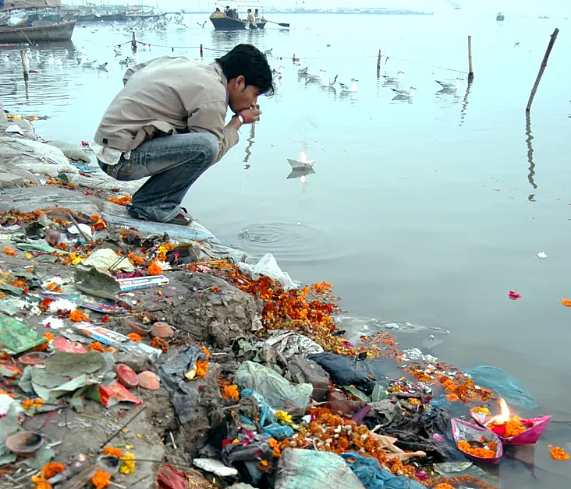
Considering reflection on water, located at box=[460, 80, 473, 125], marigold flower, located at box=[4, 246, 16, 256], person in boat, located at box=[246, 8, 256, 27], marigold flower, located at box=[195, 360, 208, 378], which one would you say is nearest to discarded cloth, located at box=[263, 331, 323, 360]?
marigold flower, located at box=[195, 360, 208, 378]

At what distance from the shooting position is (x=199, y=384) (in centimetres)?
282

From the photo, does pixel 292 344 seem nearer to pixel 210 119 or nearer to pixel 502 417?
pixel 502 417

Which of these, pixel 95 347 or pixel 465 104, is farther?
pixel 465 104

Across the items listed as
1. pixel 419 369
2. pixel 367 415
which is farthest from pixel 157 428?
pixel 419 369

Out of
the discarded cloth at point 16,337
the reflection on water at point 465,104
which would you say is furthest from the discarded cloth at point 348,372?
the reflection on water at point 465,104

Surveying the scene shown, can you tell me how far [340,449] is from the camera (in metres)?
2.91

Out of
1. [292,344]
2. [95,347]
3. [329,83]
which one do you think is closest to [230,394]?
[95,347]

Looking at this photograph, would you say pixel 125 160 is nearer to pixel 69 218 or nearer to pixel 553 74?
pixel 69 218

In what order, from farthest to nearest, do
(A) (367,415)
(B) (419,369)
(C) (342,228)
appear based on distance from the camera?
A: (C) (342,228) → (B) (419,369) → (A) (367,415)

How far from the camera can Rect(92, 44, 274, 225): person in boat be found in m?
4.30

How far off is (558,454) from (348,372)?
1.37 m

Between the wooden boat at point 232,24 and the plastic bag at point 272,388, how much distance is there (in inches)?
2245

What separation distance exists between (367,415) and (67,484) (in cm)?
205

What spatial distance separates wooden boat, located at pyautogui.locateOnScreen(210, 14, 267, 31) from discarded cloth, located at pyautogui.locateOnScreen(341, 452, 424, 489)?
189ft
